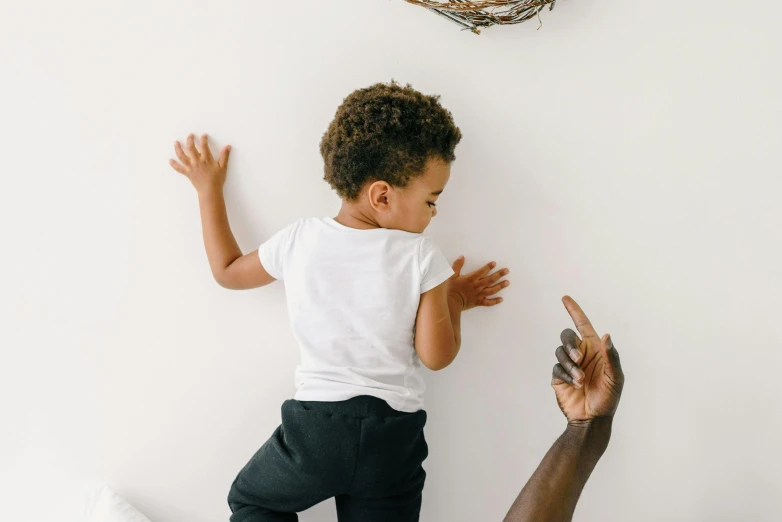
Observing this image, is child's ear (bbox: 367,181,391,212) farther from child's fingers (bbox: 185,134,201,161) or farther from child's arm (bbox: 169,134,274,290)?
child's fingers (bbox: 185,134,201,161)

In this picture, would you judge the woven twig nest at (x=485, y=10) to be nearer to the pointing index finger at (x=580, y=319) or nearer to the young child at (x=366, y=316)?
the young child at (x=366, y=316)

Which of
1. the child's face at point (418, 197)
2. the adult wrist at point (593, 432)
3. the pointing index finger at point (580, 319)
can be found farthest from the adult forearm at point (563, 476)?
the child's face at point (418, 197)

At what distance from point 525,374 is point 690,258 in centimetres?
45

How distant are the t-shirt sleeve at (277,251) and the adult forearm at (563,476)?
0.61 m

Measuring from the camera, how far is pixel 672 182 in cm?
132

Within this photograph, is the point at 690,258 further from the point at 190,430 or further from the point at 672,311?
the point at 190,430

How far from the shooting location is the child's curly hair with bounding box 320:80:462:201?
43.5 inches

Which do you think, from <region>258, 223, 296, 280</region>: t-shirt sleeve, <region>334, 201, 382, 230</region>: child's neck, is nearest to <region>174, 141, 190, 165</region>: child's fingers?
<region>258, 223, 296, 280</region>: t-shirt sleeve

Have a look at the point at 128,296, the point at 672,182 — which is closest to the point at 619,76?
the point at 672,182

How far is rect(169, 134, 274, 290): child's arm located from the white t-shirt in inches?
5.2

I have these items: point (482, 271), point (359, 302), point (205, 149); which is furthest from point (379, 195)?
point (205, 149)

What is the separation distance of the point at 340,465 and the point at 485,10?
3.06 ft

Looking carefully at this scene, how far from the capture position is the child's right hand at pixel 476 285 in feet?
4.24

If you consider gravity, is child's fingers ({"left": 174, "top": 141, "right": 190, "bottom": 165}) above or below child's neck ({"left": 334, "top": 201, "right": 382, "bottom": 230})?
above
